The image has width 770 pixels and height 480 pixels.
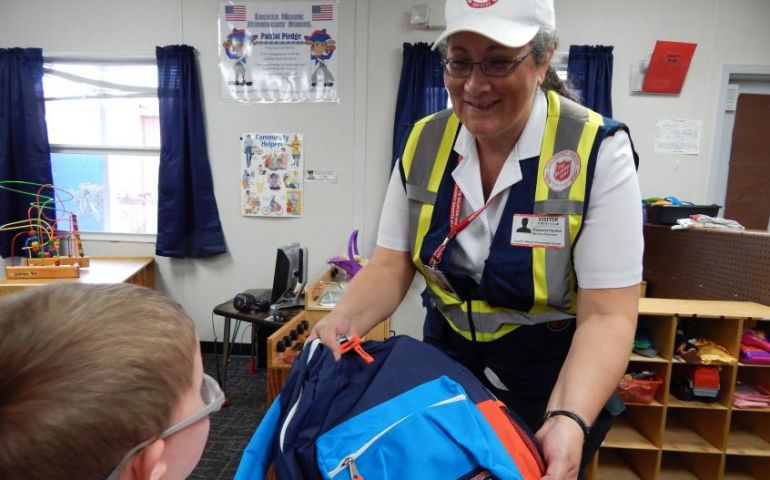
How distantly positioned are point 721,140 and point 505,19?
3628mm

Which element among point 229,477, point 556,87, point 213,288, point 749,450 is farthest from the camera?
point 213,288

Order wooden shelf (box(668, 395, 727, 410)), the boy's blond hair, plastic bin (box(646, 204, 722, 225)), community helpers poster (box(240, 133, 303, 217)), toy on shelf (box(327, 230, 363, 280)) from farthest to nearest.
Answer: community helpers poster (box(240, 133, 303, 217)) → toy on shelf (box(327, 230, 363, 280)) → plastic bin (box(646, 204, 722, 225)) → wooden shelf (box(668, 395, 727, 410)) → the boy's blond hair

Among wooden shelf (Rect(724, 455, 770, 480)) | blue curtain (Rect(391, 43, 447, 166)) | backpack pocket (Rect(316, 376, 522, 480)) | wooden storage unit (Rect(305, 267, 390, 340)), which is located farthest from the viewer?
blue curtain (Rect(391, 43, 447, 166))

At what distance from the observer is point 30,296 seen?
55 cm

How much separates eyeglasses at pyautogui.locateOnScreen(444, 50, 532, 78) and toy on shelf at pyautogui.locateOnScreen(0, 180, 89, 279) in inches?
116

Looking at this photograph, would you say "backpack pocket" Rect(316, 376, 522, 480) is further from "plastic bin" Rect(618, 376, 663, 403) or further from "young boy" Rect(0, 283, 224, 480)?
"plastic bin" Rect(618, 376, 663, 403)

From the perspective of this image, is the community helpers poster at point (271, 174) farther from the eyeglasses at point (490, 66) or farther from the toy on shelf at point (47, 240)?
the eyeglasses at point (490, 66)

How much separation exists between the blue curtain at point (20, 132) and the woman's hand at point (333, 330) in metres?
3.76

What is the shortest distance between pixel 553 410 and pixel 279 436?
1.62 feet

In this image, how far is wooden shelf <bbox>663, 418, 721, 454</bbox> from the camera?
1.90 m

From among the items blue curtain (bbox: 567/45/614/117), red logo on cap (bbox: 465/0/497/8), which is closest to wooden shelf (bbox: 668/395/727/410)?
red logo on cap (bbox: 465/0/497/8)

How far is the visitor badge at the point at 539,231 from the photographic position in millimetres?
894

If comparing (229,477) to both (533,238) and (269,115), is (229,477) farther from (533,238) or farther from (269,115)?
(269,115)

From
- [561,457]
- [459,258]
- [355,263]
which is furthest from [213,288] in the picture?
[561,457]
